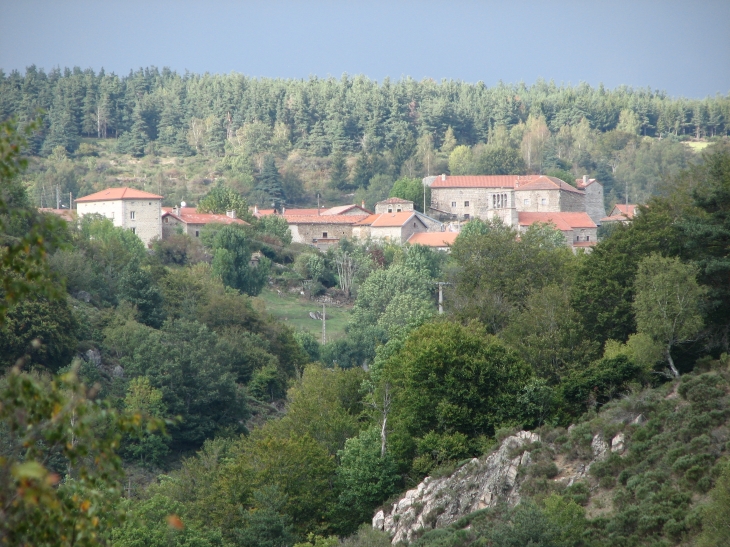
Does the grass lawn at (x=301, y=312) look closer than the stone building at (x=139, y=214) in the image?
Yes

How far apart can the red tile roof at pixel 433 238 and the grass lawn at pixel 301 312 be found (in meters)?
12.2

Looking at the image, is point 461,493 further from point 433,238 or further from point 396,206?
point 396,206

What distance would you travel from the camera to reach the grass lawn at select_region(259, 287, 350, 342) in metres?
65.1

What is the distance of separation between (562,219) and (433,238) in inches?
476

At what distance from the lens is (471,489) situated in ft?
80.0

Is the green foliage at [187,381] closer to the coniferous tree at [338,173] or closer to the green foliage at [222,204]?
the green foliage at [222,204]

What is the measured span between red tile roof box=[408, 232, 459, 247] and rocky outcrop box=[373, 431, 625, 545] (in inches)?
2143

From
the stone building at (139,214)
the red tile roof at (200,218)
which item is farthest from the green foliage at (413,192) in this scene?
the stone building at (139,214)

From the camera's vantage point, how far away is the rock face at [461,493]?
2367 cm

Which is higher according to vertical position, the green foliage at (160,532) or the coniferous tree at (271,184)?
the coniferous tree at (271,184)

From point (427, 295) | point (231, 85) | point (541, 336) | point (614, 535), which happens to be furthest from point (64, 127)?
point (614, 535)

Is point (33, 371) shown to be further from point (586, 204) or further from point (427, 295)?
point (586, 204)

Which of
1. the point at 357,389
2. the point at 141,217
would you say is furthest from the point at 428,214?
the point at 357,389

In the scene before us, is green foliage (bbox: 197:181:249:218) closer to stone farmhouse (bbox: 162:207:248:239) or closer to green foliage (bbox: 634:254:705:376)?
stone farmhouse (bbox: 162:207:248:239)
